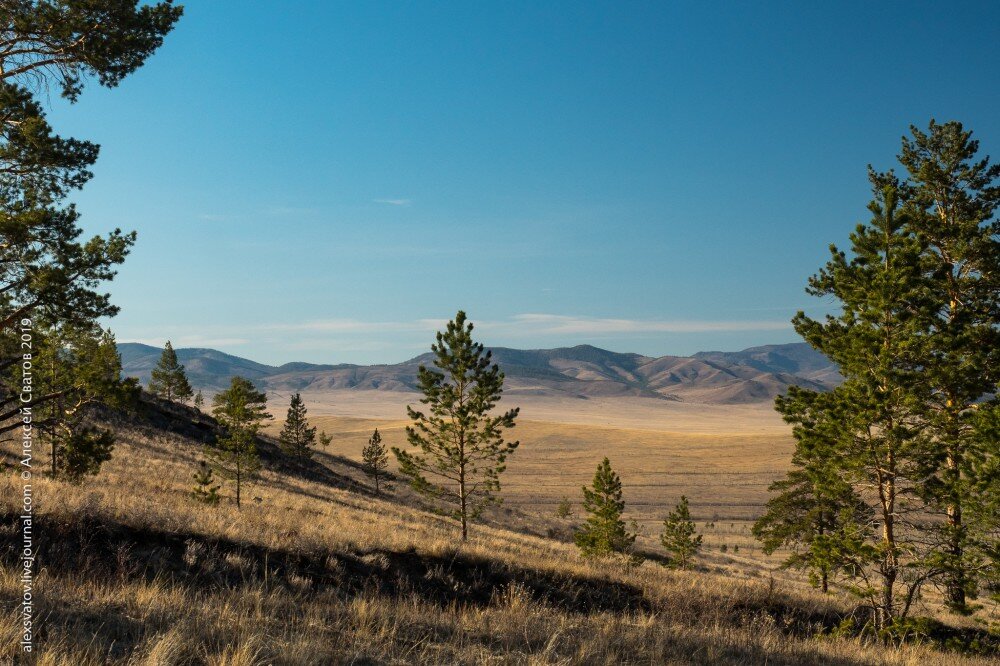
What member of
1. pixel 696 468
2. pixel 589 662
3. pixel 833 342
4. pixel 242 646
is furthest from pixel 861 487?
pixel 696 468

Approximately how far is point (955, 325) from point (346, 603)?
45.5 feet

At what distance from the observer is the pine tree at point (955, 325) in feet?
39.9

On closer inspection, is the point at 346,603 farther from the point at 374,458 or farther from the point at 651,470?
the point at 651,470

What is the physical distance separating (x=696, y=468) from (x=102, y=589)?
111 meters

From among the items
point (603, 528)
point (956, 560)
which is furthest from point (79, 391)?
point (603, 528)

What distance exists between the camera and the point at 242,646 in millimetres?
4633

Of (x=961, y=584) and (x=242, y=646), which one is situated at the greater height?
(x=242, y=646)

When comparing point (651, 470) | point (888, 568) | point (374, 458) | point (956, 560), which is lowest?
point (651, 470)

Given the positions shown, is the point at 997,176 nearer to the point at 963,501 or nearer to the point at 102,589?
the point at 963,501

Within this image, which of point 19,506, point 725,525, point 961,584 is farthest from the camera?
point 725,525

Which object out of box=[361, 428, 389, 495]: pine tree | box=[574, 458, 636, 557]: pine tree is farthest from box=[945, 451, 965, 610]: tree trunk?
box=[361, 428, 389, 495]: pine tree

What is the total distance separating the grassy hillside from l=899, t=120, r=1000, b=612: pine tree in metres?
3.30

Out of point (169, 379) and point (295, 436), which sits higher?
point (169, 379)

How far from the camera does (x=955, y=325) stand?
521 inches
